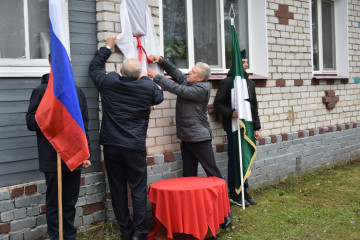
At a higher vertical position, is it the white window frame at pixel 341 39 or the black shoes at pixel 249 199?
the white window frame at pixel 341 39

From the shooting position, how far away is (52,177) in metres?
3.80

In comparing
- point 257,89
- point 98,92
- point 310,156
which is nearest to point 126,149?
point 98,92

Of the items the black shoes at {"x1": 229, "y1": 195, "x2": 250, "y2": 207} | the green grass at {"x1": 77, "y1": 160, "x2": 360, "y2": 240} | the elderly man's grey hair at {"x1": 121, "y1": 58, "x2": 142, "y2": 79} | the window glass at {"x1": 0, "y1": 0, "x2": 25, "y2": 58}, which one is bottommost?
the green grass at {"x1": 77, "y1": 160, "x2": 360, "y2": 240}

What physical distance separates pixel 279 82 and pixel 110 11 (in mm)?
3393

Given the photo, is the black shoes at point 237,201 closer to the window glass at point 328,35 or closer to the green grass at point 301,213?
the green grass at point 301,213

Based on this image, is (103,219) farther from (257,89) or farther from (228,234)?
(257,89)

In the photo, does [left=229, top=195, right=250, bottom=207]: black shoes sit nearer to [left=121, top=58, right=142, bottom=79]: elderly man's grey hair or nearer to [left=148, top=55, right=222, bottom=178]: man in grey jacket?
[left=148, top=55, right=222, bottom=178]: man in grey jacket

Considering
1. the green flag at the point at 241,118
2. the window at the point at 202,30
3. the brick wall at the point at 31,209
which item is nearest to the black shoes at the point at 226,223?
the green flag at the point at 241,118

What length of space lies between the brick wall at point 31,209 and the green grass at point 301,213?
0.26 m

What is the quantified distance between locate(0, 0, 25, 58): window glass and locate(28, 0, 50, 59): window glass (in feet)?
0.32

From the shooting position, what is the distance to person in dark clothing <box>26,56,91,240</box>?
3752 millimetres

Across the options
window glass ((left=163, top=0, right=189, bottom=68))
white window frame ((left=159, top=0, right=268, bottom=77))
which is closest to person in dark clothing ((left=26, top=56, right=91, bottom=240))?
window glass ((left=163, top=0, right=189, bottom=68))

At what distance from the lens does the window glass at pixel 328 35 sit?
8.62m

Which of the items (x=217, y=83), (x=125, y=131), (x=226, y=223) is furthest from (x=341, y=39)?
(x=125, y=131)
